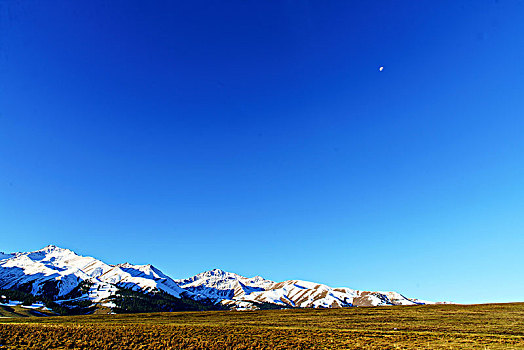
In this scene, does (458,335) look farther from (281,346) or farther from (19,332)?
(19,332)

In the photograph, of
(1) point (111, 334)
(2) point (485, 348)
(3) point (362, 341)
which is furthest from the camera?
(1) point (111, 334)

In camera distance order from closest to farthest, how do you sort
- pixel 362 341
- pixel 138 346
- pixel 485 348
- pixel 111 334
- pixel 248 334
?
pixel 485 348 → pixel 138 346 → pixel 362 341 → pixel 111 334 → pixel 248 334

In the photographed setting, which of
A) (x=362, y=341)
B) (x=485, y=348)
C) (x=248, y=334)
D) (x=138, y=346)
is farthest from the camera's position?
(x=248, y=334)

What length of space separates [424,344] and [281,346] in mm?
16323

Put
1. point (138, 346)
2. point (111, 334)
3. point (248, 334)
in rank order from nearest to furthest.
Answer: point (138, 346), point (111, 334), point (248, 334)

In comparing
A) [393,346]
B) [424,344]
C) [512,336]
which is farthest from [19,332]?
A: [512,336]

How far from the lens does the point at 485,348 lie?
2889cm

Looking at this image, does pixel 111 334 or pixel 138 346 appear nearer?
pixel 138 346

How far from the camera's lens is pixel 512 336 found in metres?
35.4

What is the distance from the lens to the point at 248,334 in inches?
1528

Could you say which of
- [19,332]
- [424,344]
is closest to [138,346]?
[19,332]

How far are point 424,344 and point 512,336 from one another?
13535mm

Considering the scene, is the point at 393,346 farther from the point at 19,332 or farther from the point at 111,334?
the point at 19,332

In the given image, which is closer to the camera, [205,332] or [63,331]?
[63,331]
